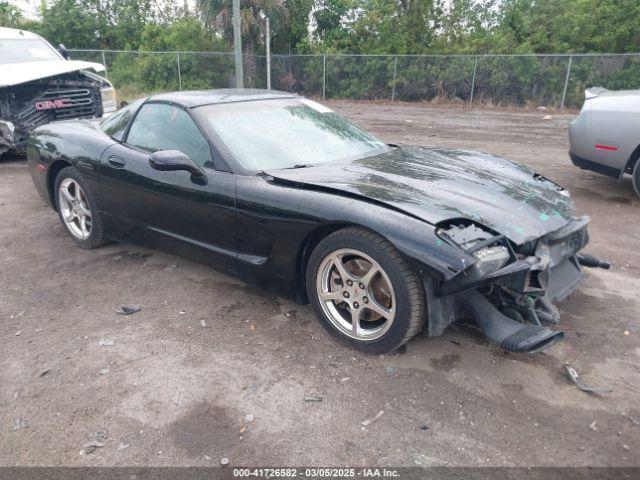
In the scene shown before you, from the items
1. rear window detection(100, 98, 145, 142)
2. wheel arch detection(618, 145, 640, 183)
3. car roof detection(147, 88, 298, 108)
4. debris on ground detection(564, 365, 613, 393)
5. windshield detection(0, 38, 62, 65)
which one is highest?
windshield detection(0, 38, 62, 65)

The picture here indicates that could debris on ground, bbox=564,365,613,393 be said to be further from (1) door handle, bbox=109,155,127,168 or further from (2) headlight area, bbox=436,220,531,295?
(1) door handle, bbox=109,155,127,168

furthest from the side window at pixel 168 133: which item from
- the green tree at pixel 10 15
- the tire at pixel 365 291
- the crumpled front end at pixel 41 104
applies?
the green tree at pixel 10 15

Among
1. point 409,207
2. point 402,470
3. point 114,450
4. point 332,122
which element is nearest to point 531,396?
point 402,470

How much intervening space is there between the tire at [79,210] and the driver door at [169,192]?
0.28 metres

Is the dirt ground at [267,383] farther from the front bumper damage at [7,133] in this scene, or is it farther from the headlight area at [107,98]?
the headlight area at [107,98]

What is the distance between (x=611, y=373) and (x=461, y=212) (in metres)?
1.19

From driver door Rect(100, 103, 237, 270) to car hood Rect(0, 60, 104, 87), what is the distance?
4.65 metres

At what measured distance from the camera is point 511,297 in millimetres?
2824

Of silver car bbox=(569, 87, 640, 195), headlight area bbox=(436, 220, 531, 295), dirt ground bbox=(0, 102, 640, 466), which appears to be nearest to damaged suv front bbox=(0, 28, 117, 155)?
dirt ground bbox=(0, 102, 640, 466)

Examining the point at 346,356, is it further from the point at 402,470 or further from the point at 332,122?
the point at 332,122

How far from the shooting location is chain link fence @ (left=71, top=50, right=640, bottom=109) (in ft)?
53.5

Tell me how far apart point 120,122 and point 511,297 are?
347 cm

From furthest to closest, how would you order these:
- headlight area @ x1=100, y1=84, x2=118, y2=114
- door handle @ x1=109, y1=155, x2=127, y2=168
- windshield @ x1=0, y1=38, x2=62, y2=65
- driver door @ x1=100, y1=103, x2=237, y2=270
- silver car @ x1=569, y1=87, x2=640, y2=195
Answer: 1. headlight area @ x1=100, y1=84, x2=118, y2=114
2. windshield @ x1=0, y1=38, x2=62, y2=65
3. silver car @ x1=569, y1=87, x2=640, y2=195
4. door handle @ x1=109, y1=155, x2=127, y2=168
5. driver door @ x1=100, y1=103, x2=237, y2=270

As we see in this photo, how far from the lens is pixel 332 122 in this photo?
432 cm
